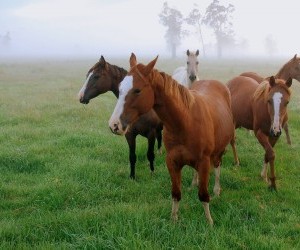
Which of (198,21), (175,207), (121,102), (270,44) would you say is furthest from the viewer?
(270,44)

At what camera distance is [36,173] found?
7551 mm

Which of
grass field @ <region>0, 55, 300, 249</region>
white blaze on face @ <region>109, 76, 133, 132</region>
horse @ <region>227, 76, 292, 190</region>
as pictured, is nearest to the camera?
white blaze on face @ <region>109, 76, 133, 132</region>

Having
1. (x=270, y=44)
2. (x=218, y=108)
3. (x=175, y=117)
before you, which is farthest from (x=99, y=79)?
(x=270, y=44)

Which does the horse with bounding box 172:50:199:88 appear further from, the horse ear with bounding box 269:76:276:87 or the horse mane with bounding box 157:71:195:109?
the horse mane with bounding box 157:71:195:109

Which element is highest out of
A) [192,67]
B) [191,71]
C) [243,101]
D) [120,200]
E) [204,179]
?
[192,67]

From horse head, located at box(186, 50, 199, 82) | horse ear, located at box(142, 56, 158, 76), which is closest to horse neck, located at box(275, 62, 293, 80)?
horse head, located at box(186, 50, 199, 82)

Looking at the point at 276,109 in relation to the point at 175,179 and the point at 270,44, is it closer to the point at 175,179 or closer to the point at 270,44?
the point at 175,179

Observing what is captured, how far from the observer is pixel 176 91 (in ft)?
15.5

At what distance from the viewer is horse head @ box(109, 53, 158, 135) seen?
4066mm

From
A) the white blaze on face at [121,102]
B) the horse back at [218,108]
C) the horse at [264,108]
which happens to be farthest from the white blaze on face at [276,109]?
the white blaze on face at [121,102]

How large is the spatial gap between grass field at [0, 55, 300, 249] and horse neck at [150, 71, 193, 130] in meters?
1.44

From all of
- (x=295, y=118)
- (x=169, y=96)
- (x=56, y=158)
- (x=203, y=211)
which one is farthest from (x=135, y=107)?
(x=295, y=118)

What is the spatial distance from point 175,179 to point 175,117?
39.7 inches

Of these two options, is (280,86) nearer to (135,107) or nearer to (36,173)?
(135,107)
